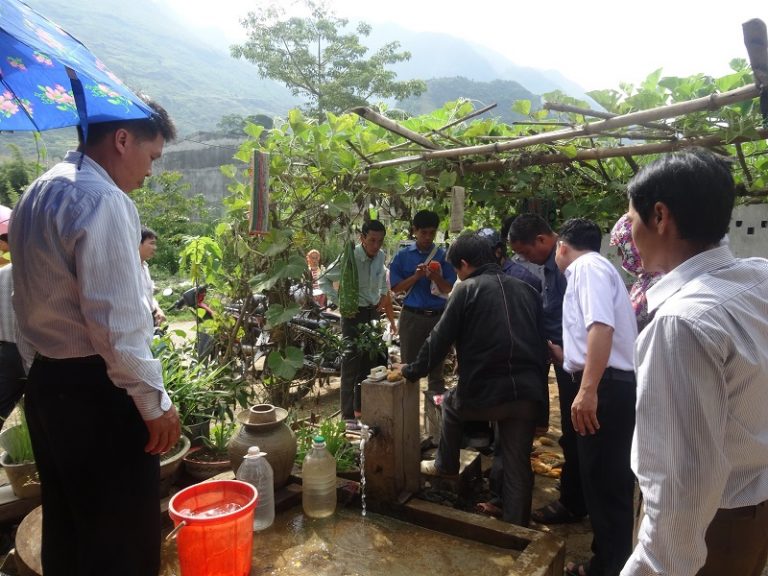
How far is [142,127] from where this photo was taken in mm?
2047

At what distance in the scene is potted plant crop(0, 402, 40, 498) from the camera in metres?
3.41

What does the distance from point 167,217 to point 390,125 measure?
17.3 meters

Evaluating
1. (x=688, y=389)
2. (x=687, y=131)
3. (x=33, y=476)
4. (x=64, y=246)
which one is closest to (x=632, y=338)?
(x=687, y=131)

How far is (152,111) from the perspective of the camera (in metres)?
2.06

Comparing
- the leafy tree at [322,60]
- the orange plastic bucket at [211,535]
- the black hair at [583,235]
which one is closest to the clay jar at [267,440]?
the orange plastic bucket at [211,535]

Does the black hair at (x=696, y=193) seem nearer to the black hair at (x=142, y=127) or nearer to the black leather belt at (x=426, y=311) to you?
the black hair at (x=142, y=127)

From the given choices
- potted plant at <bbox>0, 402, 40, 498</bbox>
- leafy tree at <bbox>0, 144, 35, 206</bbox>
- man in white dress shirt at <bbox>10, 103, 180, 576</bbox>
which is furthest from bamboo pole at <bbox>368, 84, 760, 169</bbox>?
leafy tree at <bbox>0, 144, 35, 206</bbox>

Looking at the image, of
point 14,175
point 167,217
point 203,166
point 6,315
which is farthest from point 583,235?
point 203,166

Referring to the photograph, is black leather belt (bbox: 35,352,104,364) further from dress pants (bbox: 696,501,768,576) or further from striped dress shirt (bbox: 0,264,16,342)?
striped dress shirt (bbox: 0,264,16,342)

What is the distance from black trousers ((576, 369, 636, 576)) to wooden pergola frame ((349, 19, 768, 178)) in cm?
156

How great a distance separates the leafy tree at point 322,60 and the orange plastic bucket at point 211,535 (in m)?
26.6

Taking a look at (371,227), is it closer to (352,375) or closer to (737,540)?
(352,375)

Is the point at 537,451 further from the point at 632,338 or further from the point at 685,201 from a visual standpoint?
the point at 685,201

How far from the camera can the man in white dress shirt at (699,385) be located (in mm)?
1253
